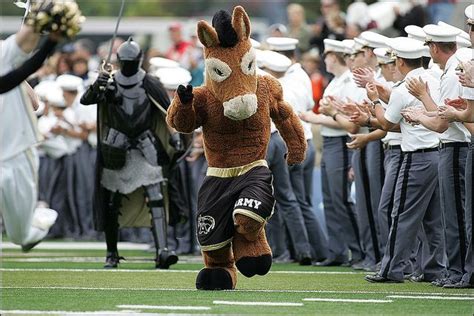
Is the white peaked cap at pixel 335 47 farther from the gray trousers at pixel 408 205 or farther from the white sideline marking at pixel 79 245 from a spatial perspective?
the white sideline marking at pixel 79 245

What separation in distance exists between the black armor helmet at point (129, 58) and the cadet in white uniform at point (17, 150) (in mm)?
4564

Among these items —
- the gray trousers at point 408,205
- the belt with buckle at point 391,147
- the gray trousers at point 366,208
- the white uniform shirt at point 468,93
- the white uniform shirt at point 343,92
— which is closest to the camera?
the white uniform shirt at point 468,93

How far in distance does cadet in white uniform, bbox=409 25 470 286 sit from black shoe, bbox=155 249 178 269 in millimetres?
3339

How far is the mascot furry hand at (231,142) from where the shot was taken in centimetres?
1193

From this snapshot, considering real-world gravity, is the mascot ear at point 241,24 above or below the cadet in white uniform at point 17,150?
above

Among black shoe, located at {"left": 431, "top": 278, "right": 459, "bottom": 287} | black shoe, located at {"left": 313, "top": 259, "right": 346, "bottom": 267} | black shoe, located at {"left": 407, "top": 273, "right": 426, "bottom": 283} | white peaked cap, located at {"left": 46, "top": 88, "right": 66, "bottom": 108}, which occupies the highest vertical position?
white peaked cap, located at {"left": 46, "top": 88, "right": 66, "bottom": 108}

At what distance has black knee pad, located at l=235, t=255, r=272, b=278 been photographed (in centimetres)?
1202

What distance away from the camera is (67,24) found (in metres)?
10.2

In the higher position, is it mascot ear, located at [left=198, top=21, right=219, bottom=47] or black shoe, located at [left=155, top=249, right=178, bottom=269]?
mascot ear, located at [left=198, top=21, right=219, bottom=47]

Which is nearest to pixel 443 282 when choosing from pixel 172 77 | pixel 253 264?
pixel 253 264

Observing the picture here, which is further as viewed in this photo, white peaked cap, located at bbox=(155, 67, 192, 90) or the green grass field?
white peaked cap, located at bbox=(155, 67, 192, 90)

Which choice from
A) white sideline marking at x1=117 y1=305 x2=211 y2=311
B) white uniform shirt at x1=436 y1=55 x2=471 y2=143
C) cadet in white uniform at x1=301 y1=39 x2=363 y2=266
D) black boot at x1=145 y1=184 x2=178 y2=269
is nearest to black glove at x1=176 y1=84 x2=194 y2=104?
white sideline marking at x1=117 y1=305 x2=211 y2=311

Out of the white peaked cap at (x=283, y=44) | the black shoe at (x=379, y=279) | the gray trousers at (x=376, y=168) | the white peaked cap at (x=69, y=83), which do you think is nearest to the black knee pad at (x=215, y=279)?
the black shoe at (x=379, y=279)

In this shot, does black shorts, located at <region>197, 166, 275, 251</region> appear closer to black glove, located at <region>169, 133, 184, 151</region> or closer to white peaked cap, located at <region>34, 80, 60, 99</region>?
black glove, located at <region>169, 133, 184, 151</region>
